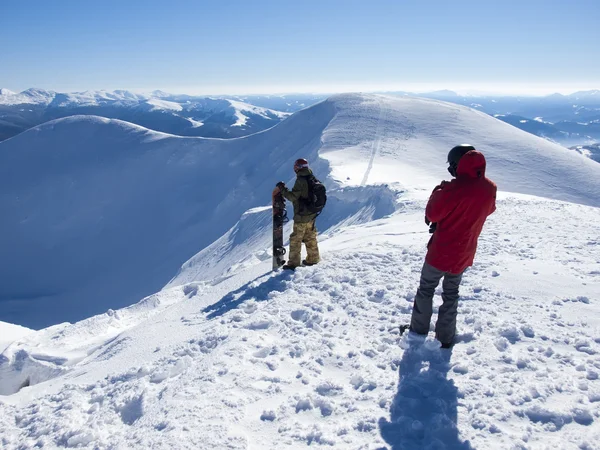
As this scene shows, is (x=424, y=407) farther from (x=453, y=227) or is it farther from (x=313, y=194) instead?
(x=313, y=194)

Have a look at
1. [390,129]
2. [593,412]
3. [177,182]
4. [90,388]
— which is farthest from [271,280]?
[177,182]

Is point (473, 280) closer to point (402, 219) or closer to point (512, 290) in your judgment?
point (512, 290)

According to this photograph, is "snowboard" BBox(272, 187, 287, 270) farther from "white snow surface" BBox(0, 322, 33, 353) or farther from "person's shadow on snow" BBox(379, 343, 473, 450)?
"white snow surface" BBox(0, 322, 33, 353)

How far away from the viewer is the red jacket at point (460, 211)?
165 inches

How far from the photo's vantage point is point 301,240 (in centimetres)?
820

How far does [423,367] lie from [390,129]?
37885 millimetres

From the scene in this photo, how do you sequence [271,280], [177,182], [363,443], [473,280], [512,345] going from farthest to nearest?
1. [177,182]
2. [271,280]
3. [473,280]
4. [512,345]
5. [363,443]

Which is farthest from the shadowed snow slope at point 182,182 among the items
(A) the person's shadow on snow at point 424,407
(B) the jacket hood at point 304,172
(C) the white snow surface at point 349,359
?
(A) the person's shadow on snow at point 424,407

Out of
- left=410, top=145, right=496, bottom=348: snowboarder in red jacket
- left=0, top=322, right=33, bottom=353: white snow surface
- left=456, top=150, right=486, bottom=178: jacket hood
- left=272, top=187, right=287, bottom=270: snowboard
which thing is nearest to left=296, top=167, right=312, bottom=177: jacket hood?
left=272, top=187, right=287, bottom=270: snowboard

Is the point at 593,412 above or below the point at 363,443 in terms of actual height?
above

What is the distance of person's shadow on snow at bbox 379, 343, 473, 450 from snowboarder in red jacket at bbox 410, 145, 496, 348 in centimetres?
42

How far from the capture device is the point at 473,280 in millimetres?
6887

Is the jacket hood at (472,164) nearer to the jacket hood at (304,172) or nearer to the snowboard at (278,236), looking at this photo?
the jacket hood at (304,172)

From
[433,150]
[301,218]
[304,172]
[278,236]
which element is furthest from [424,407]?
[433,150]
